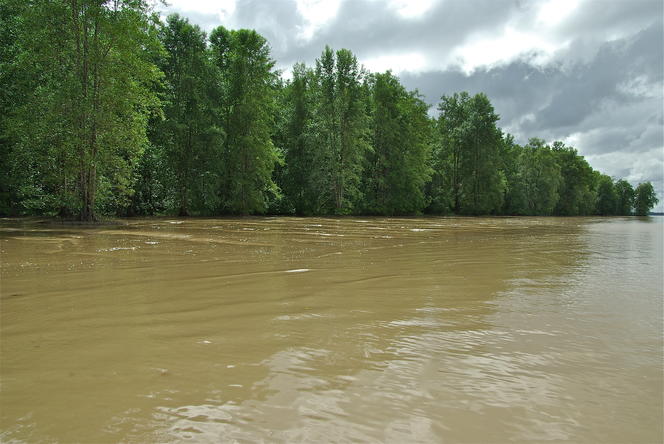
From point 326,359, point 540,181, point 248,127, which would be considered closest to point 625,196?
point 540,181

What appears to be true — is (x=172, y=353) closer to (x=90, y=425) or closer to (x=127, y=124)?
(x=90, y=425)

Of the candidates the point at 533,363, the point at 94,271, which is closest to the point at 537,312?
the point at 533,363

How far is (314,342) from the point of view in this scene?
8.10 feet

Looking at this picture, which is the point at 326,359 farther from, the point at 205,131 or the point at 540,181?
the point at 540,181

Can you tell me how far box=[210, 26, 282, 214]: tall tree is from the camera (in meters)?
28.1

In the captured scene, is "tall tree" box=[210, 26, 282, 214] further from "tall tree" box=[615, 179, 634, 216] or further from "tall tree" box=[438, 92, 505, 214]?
"tall tree" box=[615, 179, 634, 216]

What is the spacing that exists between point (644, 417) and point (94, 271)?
5139 millimetres

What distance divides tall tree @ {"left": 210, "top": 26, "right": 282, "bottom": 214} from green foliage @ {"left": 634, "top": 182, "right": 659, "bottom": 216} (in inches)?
4173

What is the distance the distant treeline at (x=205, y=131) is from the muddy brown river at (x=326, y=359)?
1364 centimetres

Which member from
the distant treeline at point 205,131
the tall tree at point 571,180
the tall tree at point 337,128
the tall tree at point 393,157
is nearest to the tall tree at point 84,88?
the distant treeline at point 205,131

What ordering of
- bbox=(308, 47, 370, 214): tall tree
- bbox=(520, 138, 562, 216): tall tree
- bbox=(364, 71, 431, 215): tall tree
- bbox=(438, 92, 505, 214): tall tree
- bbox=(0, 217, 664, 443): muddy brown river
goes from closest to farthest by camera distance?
bbox=(0, 217, 664, 443): muddy brown river → bbox=(308, 47, 370, 214): tall tree → bbox=(364, 71, 431, 215): tall tree → bbox=(438, 92, 505, 214): tall tree → bbox=(520, 138, 562, 216): tall tree

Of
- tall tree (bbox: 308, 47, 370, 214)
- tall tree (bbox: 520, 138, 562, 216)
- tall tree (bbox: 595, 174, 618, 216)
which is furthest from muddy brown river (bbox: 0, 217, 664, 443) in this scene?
tall tree (bbox: 595, 174, 618, 216)

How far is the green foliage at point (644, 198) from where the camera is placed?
10144 cm

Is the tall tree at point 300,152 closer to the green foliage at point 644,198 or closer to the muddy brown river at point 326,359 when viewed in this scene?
the muddy brown river at point 326,359
